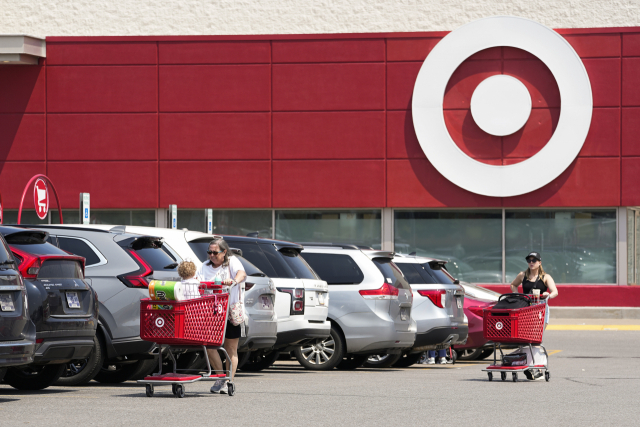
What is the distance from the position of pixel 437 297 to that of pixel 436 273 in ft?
1.85

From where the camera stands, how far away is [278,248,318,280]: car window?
13195 mm

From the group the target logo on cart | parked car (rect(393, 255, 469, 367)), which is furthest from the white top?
parked car (rect(393, 255, 469, 367))

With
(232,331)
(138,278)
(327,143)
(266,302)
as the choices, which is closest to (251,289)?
(266,302)

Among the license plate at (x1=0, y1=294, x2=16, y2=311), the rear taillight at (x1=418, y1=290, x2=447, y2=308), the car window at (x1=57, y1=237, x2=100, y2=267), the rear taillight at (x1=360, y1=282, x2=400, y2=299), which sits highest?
the car window at (x1=57, y1=237, x2=100, y2=267)

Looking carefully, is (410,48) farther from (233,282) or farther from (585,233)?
(233,282)

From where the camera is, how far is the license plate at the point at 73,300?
31.4 ft

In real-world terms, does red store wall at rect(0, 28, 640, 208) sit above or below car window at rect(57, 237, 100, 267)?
above

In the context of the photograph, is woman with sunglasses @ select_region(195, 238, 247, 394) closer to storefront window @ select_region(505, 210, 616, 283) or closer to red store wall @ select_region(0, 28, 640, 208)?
red store wall @ select_region(0, 28, 640, 208)

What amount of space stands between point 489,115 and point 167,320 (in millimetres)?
20225

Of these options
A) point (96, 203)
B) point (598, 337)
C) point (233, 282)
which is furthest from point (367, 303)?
point (96, 203)

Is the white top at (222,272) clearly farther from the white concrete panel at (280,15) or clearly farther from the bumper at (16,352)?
the white concrete panel at (280,15)

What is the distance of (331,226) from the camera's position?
29938mm

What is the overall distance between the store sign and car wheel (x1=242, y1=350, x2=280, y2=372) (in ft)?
51.1

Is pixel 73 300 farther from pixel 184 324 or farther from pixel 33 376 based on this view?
pixel 33 376
